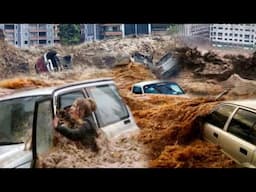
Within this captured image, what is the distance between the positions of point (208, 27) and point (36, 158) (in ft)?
5.78

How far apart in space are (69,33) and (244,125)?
Result: 1604 millimetres

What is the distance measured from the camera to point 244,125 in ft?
11.1

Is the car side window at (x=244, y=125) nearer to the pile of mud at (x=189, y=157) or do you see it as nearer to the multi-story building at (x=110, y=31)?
the pile of mud at (x=189, y=157)

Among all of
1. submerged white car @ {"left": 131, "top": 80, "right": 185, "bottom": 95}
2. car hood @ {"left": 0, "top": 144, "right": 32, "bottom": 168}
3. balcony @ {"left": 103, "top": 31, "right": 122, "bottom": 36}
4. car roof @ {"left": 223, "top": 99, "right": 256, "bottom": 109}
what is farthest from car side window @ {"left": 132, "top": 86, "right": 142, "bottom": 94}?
car hood @ {"left": 0, "top": 144, "right": 32, "bottom": 168}

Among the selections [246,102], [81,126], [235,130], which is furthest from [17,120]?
[246,102]

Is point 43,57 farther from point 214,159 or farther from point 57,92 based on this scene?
point 214,159

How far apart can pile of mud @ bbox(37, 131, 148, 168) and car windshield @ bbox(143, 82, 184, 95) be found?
0.44m

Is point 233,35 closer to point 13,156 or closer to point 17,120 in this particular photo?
point 17,120

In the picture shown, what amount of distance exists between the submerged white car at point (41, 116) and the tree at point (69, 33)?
1.27 ft

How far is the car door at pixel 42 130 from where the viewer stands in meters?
3.49
